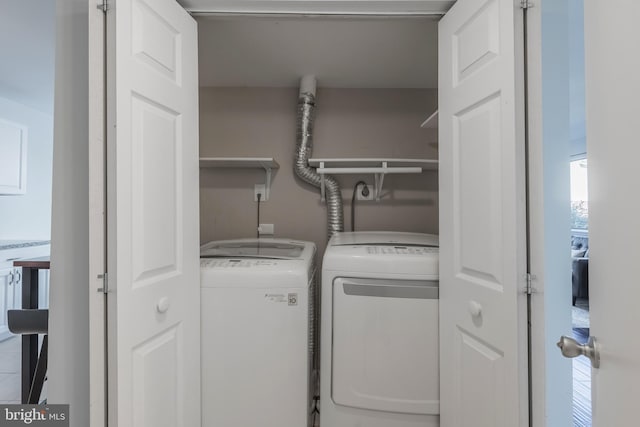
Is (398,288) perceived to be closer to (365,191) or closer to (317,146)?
(365,191)

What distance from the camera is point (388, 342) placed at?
1425mm

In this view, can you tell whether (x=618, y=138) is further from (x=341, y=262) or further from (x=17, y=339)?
(x=17, y=339)

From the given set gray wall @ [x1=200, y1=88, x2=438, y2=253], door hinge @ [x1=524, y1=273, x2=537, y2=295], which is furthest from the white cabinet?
door hinge @ [x1=524, y1=273, x2=537, y2=295]

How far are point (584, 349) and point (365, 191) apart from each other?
170cm

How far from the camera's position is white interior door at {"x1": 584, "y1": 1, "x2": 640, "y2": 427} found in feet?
1.85

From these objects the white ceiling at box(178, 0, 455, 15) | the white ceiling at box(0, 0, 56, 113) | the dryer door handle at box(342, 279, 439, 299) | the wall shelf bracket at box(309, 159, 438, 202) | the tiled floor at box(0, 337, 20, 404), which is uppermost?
the white ceiling at box(0, 0, 56, 113)

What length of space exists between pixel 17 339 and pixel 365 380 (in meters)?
3.41

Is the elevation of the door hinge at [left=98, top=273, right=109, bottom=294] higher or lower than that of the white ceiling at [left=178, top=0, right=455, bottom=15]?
lower

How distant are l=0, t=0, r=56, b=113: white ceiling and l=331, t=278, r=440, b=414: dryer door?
216 cm

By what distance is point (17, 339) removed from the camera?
9.90 feet

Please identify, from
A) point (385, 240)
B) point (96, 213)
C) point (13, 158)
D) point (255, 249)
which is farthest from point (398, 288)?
point (13, 158)

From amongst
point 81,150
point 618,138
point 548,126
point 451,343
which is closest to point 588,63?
point 618,138

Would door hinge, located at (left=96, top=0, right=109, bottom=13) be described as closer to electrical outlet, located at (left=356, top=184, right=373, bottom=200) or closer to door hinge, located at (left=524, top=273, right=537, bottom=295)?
door hinge, located at (left=524, top=273, right=537, bottom=295)

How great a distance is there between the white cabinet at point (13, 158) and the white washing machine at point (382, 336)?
11.4ft
